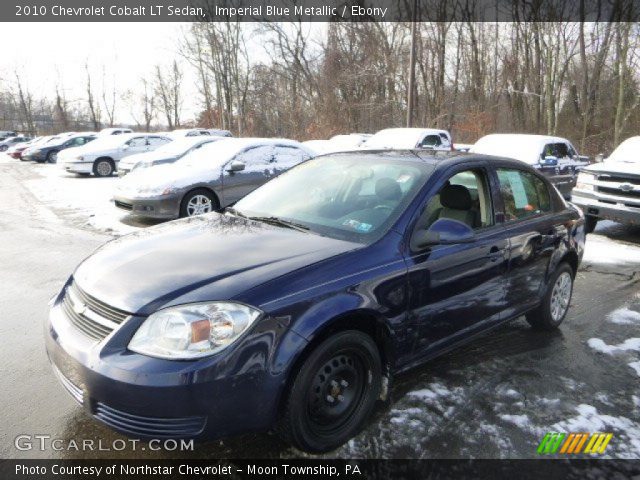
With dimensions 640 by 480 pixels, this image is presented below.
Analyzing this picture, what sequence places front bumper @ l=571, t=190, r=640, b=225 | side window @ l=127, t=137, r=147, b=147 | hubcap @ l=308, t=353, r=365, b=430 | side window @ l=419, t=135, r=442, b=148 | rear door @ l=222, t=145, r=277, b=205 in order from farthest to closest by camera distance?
side window @ l=127, t=137, r=147, b=147 → side window @ l=419, t=135, r=442, b=148 → rear door @ l=222, t=145, r=277, b=205 → front bumper @ l=571, t=190, r=640, b=225 → hubcap @ l=308, t=353, r=365, b=430

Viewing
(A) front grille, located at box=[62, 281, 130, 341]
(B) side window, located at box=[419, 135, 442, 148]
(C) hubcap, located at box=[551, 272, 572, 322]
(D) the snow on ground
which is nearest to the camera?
(A) front grille, located at box=[62, 281, 130, 341]

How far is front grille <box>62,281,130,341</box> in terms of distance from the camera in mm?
2293

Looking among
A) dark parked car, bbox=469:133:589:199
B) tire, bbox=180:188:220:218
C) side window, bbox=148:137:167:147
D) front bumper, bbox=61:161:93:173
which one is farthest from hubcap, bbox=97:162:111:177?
dark parked car, bbox=469:133:589:199

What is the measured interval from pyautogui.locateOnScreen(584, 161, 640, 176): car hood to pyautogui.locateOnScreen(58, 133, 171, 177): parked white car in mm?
15223

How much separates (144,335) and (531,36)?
112 ft

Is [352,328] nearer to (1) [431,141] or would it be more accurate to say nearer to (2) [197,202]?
(2) [197,202]

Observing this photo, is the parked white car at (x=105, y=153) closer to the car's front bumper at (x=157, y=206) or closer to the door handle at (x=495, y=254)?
the car's front bumper at (x=157, y=206)

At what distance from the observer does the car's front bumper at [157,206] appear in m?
7.79

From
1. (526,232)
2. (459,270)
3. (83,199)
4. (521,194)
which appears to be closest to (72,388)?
(459,270)

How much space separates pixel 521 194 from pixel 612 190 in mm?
5391

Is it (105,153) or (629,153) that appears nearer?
(629,153)

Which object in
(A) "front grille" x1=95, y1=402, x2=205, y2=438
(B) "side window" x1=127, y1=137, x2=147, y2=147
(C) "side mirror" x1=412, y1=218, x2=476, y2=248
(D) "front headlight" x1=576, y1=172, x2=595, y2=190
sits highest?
(B) "side window" x1=127, y1=137, x2=147, y2=147

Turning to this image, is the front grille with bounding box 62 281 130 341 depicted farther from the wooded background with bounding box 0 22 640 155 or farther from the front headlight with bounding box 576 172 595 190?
the wooded background with bounding box 0 22 640 155

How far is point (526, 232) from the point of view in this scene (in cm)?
374
